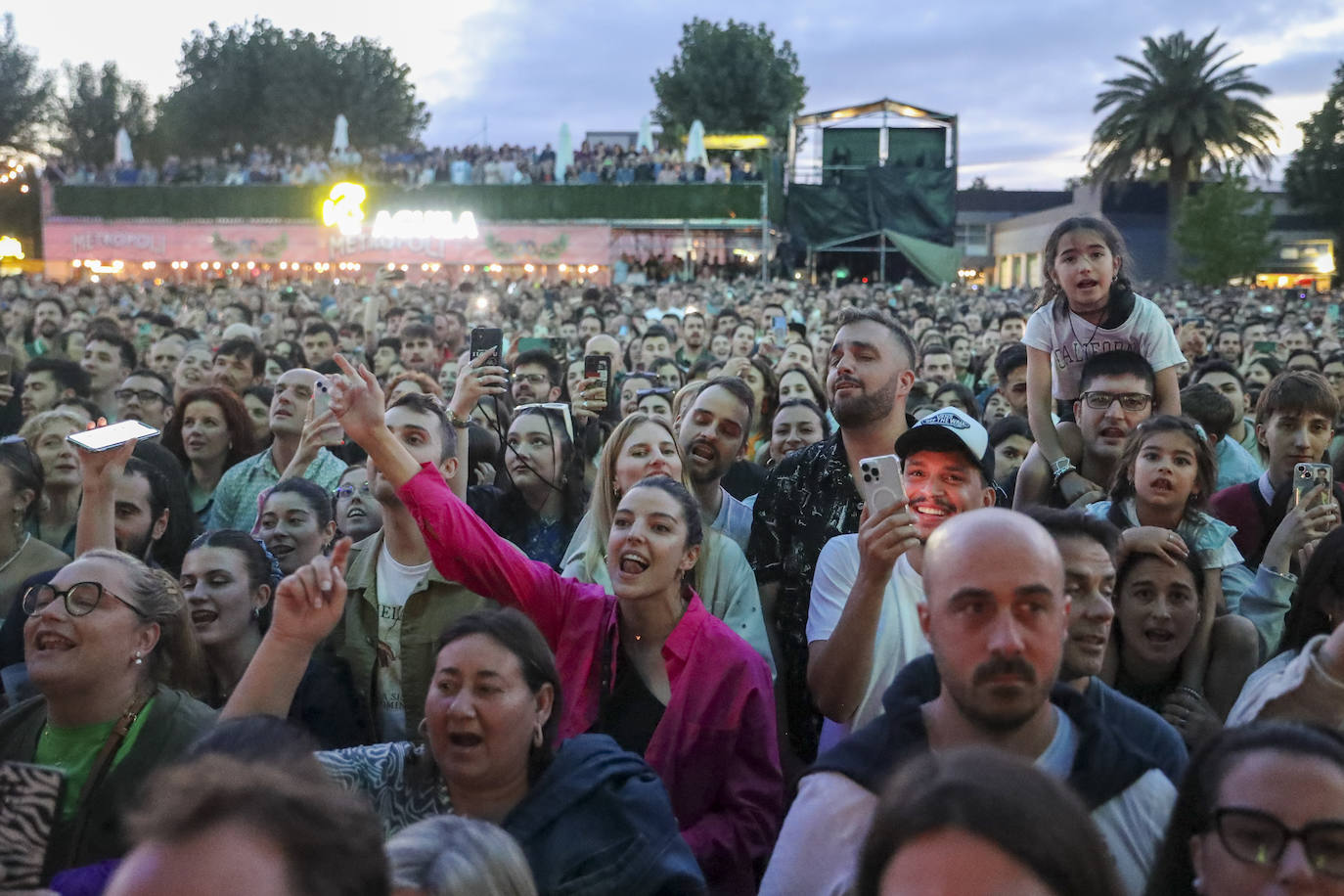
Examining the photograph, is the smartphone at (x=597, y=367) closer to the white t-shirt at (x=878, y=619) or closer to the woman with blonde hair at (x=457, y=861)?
the white t-shirt at (x=878, y=619)

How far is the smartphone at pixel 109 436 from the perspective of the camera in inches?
151

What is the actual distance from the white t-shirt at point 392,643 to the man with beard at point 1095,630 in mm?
1993

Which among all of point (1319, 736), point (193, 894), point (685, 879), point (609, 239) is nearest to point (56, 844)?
point (685, 879)

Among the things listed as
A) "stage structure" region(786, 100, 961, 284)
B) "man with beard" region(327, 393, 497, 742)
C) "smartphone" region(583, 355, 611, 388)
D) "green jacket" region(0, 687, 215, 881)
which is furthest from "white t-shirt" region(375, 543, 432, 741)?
"stage structure" region(786, 100, 961, 284)

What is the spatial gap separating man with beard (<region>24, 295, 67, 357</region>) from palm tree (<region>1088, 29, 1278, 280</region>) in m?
35.8

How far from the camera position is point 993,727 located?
2342mm

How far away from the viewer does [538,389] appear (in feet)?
25.3

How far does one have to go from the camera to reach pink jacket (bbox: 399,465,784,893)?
3.24 m

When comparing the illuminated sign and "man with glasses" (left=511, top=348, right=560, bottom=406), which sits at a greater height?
the illuminated sign

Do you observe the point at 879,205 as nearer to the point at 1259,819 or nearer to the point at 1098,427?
the point at 1098,427

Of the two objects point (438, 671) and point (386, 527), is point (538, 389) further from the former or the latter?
point (438, 671)

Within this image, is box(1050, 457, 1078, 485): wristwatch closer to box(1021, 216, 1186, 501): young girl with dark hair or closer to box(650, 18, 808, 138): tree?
box(1021, 216, 1186, 501): young girl with dark hair

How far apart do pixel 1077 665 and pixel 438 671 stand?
1479 millimetres

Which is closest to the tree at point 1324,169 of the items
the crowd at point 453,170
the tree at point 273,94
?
the crowd at point 453,170
